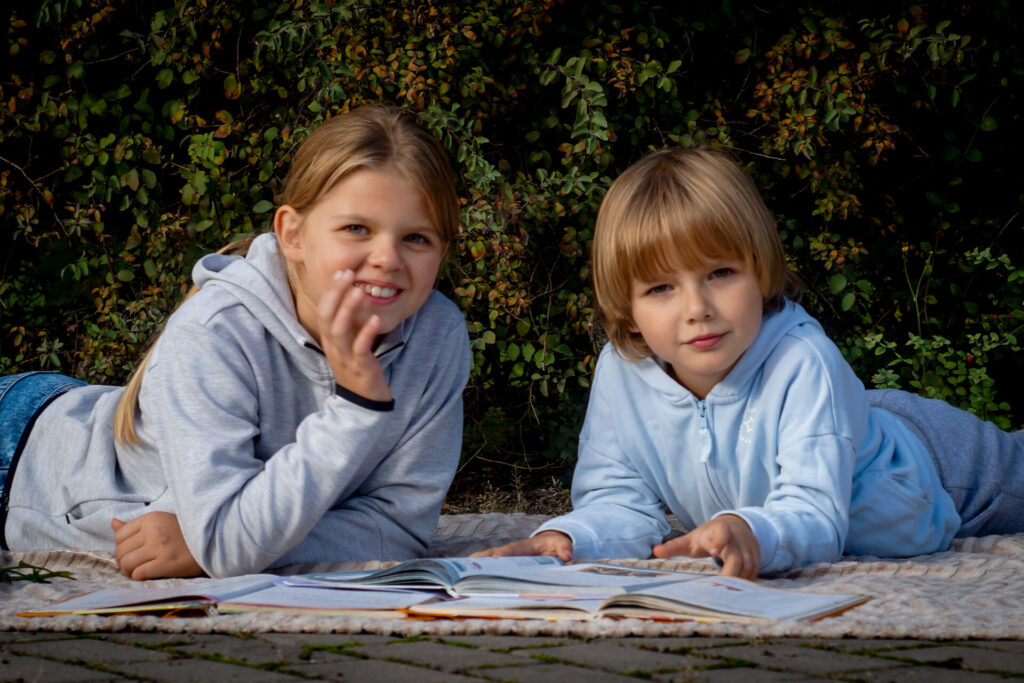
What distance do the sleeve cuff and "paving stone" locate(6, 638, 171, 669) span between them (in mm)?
710

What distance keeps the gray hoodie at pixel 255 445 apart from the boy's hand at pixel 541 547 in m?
0.29

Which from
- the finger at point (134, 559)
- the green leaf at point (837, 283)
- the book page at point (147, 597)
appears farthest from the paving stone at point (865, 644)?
the green leaf at point (837, 283)

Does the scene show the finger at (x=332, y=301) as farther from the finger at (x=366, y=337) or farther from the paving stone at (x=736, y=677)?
the paving stone at (x=736, y=677)

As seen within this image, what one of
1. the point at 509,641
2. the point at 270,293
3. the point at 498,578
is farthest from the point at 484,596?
the point at 270,293

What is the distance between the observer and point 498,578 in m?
1.91

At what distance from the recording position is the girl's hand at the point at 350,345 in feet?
7.18

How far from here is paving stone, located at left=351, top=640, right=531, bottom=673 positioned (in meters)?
1.44

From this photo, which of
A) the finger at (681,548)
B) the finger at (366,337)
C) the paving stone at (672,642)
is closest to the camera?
the paving stone at (672,642)

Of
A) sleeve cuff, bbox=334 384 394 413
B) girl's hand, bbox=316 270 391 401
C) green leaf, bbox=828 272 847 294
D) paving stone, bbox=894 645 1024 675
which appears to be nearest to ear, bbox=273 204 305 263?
girl's hand, bbox=316 270 391 401

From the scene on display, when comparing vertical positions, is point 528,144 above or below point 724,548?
above

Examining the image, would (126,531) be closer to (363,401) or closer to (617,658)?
(363,401)

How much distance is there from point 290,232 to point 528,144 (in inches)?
80.6

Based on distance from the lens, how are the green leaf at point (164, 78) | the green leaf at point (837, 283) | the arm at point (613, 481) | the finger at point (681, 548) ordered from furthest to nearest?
the green leaf at point (837, 283) < the green leaf at point (164, 78) < the arm at point (613, 481) < the finger at point (681, 548)

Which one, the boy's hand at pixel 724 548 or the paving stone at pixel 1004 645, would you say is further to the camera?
the boy's hand at pixel 724 548
